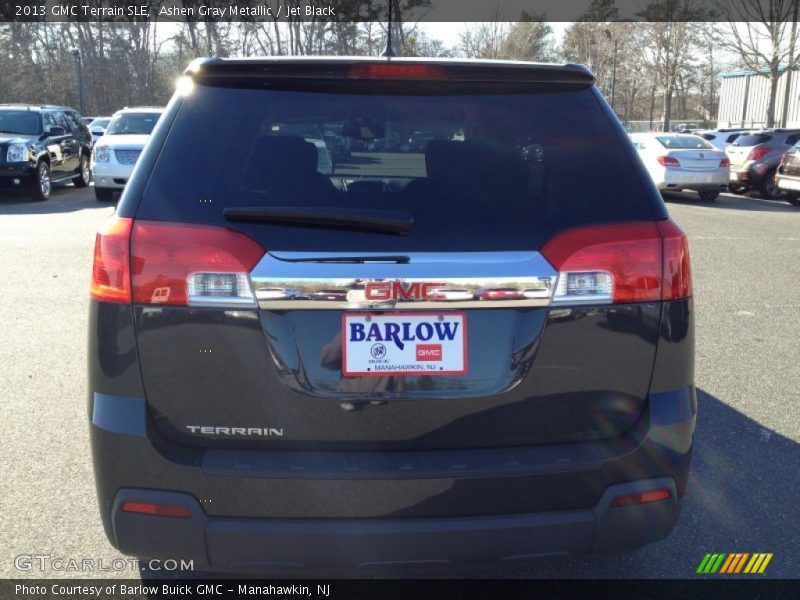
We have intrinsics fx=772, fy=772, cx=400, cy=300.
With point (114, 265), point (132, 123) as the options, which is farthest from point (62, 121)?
point (114, 265)

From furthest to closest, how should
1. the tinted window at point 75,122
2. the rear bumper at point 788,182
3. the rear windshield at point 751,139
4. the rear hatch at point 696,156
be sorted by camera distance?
1. the tinted window at point 75,122
2. the rear windshield at point 751,139
3. the rear hatch at point 696,156
4. the rear bumper at point 788,182

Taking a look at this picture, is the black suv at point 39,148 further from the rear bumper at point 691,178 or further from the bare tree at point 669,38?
the bare tree at point 669,38

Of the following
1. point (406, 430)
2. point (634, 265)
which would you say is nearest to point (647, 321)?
point (634, 265)

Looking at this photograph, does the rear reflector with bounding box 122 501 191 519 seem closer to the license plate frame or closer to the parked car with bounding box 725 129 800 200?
the license plate frame

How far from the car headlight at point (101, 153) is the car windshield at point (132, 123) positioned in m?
1.08

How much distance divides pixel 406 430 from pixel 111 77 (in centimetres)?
6709

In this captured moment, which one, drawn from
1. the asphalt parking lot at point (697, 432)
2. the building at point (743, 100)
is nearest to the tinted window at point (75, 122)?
the asphalt parking lot at point (697, 432)

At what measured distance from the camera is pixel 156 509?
7.23 feet

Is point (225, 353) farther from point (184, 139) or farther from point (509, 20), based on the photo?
point (509, 20)

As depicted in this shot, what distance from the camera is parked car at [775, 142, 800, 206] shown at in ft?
54.7

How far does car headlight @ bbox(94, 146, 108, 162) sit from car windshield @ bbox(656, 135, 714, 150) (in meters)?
12.3

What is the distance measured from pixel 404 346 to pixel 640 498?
2.78ft

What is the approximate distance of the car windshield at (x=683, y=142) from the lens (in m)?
17.9

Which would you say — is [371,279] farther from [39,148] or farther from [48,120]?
[48,120]
